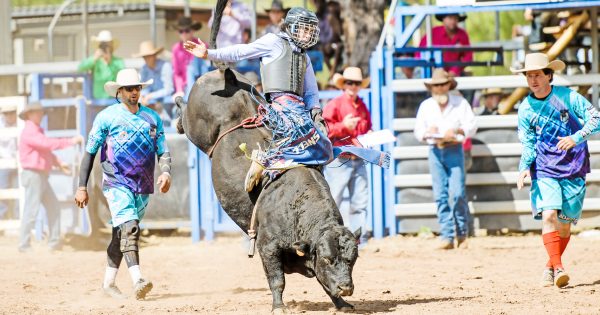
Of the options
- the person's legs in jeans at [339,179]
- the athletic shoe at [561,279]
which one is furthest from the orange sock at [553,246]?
the person's legs in jeans at [339,179]

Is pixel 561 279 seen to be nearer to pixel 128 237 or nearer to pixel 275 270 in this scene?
pixel 275 270

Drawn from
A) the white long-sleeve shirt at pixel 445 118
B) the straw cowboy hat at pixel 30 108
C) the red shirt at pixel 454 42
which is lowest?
the white long-sleeve shirt at pixel 445 118

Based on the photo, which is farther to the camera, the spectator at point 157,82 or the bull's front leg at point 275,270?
the spectator at point 157,82

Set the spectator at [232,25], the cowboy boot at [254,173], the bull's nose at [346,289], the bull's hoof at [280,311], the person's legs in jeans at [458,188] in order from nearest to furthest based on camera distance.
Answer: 1. the bull's nose at [346,289]
2. the bull's hoof at [280,311]
3. the cowboy boot at [254,173]
4. the person's legs in jeans at [458,188]
5. the spectator at [232,25]

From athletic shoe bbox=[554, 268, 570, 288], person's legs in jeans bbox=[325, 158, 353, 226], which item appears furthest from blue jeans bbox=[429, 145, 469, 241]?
athletic shoe bbox=[554, 268, 570, 288]

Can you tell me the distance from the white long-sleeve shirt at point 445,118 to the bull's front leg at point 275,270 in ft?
17.4

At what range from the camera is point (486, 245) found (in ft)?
42.4

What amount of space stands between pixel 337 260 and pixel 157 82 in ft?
26.8

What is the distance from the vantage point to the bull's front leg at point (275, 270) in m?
7.86

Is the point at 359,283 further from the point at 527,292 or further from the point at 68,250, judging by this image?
the point at 68,250

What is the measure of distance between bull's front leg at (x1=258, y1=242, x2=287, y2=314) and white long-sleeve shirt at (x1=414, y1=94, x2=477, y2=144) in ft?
17.4

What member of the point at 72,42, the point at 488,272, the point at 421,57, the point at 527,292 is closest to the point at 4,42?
the point at 72,42

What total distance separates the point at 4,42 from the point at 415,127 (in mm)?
6949

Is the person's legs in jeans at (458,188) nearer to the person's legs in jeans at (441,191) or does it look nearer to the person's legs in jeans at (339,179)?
the person's legs in jeans at (441,191)
